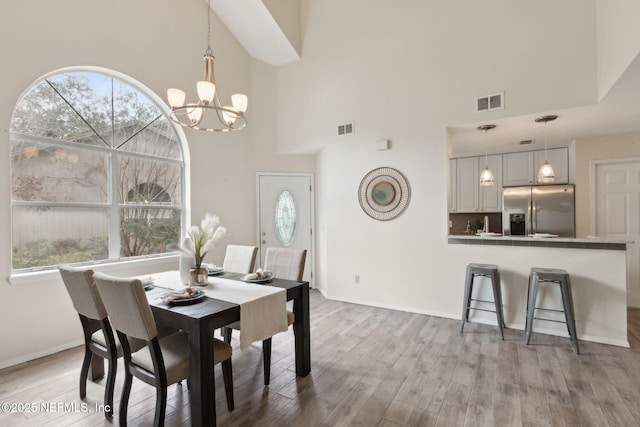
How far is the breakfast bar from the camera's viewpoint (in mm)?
3068

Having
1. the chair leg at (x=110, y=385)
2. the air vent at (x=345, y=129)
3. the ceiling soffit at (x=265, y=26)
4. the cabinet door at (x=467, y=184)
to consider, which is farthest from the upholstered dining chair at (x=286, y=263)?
the cabinet door at (x=467, y=184)

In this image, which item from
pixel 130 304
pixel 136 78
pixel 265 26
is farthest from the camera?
pixel 265 26

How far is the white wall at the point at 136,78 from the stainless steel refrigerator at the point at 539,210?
132 inches

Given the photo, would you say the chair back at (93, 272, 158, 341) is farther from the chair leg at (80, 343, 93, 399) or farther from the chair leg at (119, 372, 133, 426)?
the chair leg at (80, 343, 93, 399)

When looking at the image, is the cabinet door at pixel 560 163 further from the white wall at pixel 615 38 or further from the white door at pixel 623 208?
the white wall at pixel 615 38

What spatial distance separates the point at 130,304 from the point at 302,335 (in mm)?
1320

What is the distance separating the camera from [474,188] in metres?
5.58

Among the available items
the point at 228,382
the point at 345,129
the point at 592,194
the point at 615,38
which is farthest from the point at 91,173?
the point at 592,194

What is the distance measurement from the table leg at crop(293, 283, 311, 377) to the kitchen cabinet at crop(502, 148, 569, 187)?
4416mm

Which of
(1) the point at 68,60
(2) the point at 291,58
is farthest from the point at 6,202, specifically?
(2) the point at 291,58

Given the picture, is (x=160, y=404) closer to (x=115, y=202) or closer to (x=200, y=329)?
(x=200, y=329)

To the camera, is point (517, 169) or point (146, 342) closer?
point (146, 342)

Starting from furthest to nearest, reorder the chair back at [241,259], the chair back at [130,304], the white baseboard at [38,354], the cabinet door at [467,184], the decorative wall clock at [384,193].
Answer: the cabinet door at [467,184] < the decorative wall clock at [384,193] < the chair back at [241,259] < the white baseboard at [38,354] < the chair back at [130,304]

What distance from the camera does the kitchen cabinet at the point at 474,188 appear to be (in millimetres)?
5334
